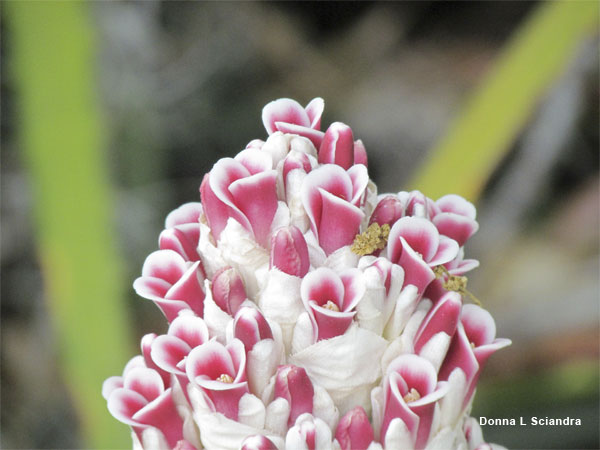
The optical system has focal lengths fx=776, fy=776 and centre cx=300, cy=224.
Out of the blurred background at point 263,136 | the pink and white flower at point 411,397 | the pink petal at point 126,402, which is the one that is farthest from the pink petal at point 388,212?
the blurred background at point 263,136

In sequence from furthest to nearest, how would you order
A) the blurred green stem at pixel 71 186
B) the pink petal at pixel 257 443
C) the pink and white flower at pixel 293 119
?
the blurred green stem at pixel 71 186 → the pink and white flower at pixel 293 119 → the pink petal at pixel 257 443

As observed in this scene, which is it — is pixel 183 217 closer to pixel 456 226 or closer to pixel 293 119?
pixel 293 119

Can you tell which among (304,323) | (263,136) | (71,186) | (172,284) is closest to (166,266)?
(172,284)

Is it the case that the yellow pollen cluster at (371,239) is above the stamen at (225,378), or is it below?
above

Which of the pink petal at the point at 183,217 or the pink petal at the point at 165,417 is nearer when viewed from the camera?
the pink petal at the point at 165,417

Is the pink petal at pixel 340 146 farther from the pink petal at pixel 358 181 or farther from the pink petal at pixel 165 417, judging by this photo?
the pink petal at pixel 165 417

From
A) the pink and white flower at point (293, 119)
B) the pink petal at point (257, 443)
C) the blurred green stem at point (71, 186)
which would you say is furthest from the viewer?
the blurred green stem at point (71, 186)
